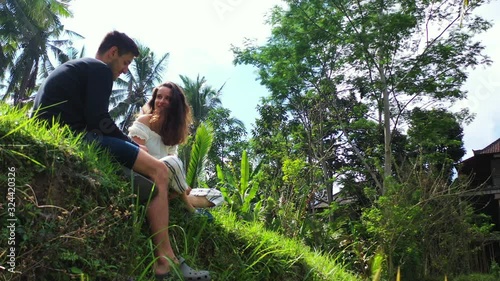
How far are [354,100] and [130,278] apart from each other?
1622 centimetres

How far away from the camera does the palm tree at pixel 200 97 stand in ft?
99.9

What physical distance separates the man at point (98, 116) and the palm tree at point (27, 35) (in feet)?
62.5

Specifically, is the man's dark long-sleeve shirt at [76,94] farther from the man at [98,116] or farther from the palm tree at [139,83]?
the palm tree at [139,83]

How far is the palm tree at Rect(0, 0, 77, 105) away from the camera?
68.0 feet

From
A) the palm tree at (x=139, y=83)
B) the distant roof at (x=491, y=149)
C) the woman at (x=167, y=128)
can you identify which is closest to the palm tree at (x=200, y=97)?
the palm tree at (x=139, y=83)

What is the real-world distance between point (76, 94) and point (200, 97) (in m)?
28.4

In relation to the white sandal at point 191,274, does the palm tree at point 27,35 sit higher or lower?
higher

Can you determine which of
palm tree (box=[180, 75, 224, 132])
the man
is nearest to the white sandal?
the man

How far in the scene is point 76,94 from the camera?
2781mm

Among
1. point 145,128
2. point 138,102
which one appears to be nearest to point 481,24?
point 145,128

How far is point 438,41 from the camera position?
14547 millimetres

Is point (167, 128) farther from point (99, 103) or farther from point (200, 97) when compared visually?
point (200, 97)

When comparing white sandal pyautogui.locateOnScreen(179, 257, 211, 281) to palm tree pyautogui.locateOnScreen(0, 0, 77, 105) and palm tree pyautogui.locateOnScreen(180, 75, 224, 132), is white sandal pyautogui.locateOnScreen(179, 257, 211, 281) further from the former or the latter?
palm tree pyautogui.locateOnScreen(180, 75, 224, 132)

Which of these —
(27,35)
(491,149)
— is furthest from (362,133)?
Answer: (27,35)
